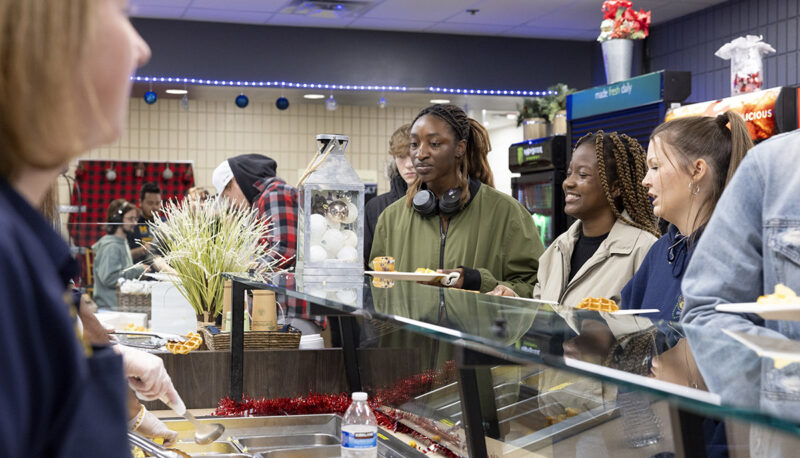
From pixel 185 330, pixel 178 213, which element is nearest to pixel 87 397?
pixel 178 213

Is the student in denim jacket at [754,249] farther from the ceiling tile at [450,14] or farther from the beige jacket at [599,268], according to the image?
the ceiling tile at [450,14]

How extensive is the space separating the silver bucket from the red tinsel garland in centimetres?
391

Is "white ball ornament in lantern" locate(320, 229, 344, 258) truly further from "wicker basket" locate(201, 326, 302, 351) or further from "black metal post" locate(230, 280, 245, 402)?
"wicker basket" locate(201, 326, 302, 351)

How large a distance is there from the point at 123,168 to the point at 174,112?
90cm

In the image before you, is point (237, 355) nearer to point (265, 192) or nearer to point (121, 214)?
point (265, 192)

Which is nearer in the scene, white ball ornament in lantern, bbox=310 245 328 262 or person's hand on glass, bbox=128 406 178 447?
person's hand on glass, bbox=128 406 178 447

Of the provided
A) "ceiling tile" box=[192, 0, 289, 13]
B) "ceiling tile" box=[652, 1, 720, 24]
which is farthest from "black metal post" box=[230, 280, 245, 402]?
"ceiling tile" box=[652, 1, 720, 24]

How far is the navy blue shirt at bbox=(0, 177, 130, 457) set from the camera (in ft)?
1.91

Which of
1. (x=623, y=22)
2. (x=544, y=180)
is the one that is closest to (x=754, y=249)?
(x=623, y=22)

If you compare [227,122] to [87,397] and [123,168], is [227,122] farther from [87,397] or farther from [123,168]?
[87,397]

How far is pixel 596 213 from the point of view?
11.1 ft

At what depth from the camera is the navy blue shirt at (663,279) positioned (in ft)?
8.20

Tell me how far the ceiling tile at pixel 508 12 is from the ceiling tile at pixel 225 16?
2.01 meters

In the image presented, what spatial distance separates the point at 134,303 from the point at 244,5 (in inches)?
141
